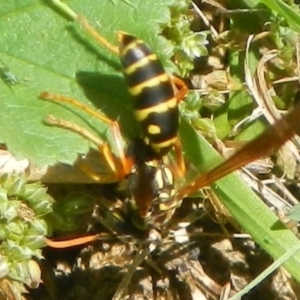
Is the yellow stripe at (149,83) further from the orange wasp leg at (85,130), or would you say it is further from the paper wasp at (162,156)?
the orange wasp leg at (85,130)

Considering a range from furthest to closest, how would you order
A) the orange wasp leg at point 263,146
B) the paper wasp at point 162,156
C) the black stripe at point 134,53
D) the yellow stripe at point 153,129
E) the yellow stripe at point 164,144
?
the yellow stripe at point 164,144
the yellow stripe at point 153,129
the black stripe at point 134,53
the paper wasp at point 162,156
the orange wasp leg at point 263,146

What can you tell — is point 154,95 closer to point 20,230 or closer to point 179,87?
point 179,87

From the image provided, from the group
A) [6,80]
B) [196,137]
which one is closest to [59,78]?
[6,80]

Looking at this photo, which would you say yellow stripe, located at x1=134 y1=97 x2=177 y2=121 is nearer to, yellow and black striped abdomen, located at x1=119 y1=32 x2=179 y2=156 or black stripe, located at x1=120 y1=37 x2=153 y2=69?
yellow and black striped abdomen, located at x1=119 y1=32 x2=179 y2=156

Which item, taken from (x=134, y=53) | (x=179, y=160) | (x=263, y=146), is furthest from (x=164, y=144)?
(x=263, y=146)

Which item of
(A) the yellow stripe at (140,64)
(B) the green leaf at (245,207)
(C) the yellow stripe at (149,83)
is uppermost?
(A) the yellow stripe at (140,64)

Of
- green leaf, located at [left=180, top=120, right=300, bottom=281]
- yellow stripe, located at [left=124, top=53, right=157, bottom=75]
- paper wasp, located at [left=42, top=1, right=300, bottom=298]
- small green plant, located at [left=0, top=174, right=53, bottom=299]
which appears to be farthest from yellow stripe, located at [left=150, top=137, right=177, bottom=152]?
small green plant, located at [left=0, top=174, right=53, bottom=299]

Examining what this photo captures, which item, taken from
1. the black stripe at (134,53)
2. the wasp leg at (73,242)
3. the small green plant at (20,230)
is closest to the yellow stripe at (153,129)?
the black stripe at (134,53)
